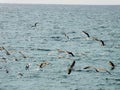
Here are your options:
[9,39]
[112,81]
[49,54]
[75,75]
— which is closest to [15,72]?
[75,75]

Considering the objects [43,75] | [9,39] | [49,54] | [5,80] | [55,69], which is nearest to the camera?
[5,80]

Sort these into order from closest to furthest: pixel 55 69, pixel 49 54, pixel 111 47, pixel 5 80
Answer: pixel 5 80, pixel 55 69, pixel 49 54, pixel 111 47

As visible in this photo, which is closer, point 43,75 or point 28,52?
point 43,75

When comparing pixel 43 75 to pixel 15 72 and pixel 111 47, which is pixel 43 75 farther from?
pixel 111 47

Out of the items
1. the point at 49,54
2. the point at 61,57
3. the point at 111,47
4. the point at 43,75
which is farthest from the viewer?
the point at 111,47

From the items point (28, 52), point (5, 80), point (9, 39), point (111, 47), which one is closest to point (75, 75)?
point (5, 80)

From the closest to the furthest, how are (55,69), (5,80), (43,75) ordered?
(5,80), (43,75), (55,69)

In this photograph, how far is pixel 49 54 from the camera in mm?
60375

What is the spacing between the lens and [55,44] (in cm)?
7531

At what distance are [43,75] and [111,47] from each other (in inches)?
1155

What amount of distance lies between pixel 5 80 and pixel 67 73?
7.65 metres

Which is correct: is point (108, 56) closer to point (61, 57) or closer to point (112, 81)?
point (61, 57)

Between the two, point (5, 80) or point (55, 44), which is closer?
point (5, 80)

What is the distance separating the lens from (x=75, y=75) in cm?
4447
